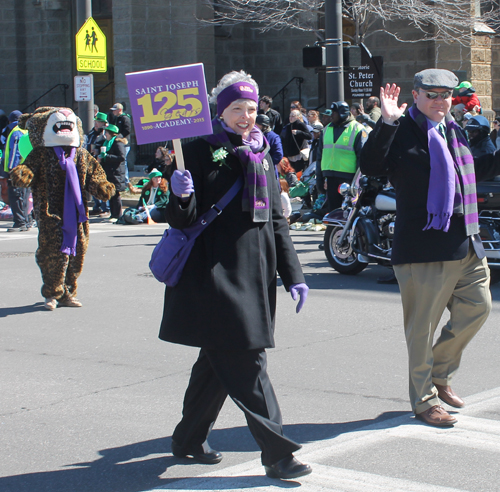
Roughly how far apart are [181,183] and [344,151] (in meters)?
8.19

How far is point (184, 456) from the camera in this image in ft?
14.3

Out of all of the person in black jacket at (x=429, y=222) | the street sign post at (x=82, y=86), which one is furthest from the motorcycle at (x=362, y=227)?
the street sign post at (x=82, y=86)

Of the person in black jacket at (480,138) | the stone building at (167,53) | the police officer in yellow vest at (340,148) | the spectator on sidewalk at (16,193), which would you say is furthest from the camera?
the stone building at (167,53)

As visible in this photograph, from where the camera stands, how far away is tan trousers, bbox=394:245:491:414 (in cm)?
481

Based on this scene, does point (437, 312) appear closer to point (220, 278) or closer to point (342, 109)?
point (220, 278)

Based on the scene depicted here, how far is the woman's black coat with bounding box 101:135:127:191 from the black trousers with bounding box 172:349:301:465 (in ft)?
43.0

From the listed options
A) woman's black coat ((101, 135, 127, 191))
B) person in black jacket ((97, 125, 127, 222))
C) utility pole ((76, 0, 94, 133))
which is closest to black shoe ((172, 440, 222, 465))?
person in black jacket ((97, 125, 127, 222))

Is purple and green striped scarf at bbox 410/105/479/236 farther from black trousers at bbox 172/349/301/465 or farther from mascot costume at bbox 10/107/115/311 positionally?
mascot costume at bbox 10/107/115/311

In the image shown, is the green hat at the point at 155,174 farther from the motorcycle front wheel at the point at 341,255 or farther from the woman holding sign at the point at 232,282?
the woman holding sign at the point at 232,282

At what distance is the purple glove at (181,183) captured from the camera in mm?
3855

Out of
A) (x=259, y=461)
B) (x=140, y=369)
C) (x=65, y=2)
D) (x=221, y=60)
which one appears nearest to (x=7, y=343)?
(x=140, y=369)

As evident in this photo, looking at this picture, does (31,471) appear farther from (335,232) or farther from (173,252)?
(335,232)

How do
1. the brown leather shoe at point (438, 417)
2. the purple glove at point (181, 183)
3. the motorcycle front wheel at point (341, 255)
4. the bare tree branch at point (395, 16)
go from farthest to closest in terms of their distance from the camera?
the bare tree branch at point (395, 16), the motorcycle front wheel at point (341, 255), the brown leather shoe at point (438, 417), the purple glove at point (181, 183)

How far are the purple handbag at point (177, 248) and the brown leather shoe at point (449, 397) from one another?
1.81 meters
